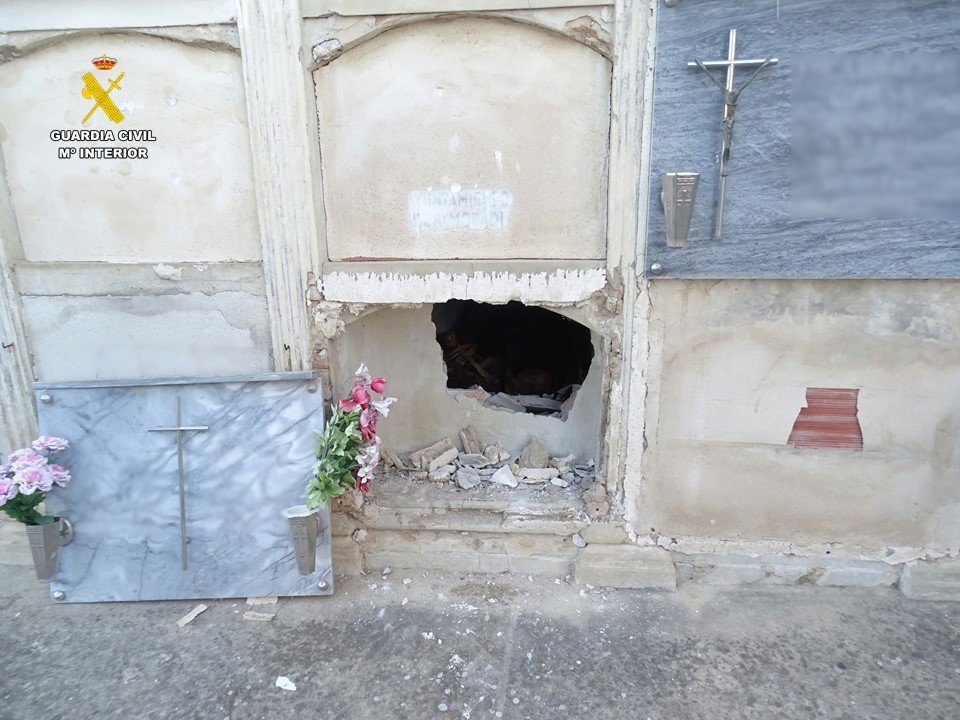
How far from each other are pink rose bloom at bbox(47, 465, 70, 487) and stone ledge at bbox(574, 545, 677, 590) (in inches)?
125

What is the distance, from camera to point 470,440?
→ 163 inches

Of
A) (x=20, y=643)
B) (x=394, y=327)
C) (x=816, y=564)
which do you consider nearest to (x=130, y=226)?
(x=394, y=327)

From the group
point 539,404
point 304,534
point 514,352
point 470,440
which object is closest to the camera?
point 304,534

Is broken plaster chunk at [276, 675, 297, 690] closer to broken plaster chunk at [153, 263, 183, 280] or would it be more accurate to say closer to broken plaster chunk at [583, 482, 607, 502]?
broken plaster chunk at [583, 482, 607, 502]

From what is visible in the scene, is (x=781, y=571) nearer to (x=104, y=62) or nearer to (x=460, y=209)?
(x=460, y=209)

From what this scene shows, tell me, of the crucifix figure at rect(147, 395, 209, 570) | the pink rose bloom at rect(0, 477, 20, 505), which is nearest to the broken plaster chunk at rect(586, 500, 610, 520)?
the crucifix figure at rect(147, 395, 209, 570)

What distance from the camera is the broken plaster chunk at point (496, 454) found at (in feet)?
13.4

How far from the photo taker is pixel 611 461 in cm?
347

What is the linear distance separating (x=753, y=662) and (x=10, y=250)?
4.95 meters

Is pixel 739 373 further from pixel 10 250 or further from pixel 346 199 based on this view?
pixel 10 250

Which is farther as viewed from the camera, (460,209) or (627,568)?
(627,568)

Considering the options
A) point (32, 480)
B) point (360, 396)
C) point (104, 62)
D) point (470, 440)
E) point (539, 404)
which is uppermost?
point (104, 62)

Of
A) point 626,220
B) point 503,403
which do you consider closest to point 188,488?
point 503,403

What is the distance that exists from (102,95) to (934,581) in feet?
19.0
